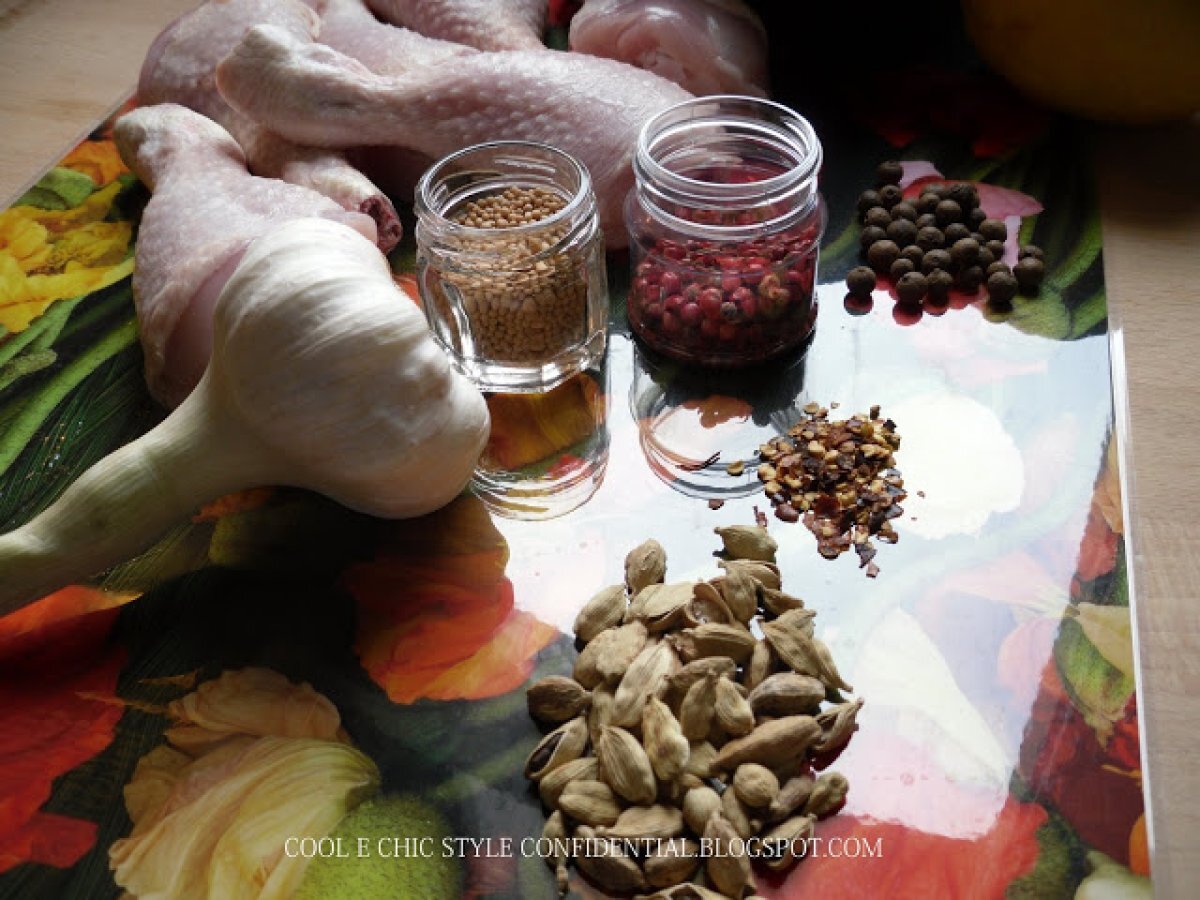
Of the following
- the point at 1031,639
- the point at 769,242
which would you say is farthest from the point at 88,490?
the point at 1031,639

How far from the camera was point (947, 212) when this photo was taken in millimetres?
1271

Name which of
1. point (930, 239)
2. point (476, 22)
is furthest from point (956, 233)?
point (476, 22)

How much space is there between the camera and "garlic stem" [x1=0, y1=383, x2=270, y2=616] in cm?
94

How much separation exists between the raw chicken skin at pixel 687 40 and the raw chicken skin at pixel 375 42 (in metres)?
0.16

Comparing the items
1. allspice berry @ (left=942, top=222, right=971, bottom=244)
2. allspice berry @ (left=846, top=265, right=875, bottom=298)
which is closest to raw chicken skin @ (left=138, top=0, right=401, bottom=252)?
allspice berry @ (left=846, top=265, right=875, bottom=298)

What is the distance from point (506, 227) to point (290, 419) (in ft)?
1.00

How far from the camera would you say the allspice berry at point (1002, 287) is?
1.20m

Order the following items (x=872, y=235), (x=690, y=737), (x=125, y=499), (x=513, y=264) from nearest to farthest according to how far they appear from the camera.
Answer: (x=690, y=737), (x=125, y=499), (x=513, y=264), (x=872, y=235)

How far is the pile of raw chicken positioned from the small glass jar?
104mm

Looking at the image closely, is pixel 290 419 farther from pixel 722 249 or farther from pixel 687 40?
pixel 687 40

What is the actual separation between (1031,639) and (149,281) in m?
0.84

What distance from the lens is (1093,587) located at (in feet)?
3.10

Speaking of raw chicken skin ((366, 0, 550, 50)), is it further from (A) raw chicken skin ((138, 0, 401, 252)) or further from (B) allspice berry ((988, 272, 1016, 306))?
(B) allspice berry ((988, 272, 1016, 306))

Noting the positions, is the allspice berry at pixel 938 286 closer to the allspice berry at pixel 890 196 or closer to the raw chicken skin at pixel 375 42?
the allspice berry at pixel 890 196
